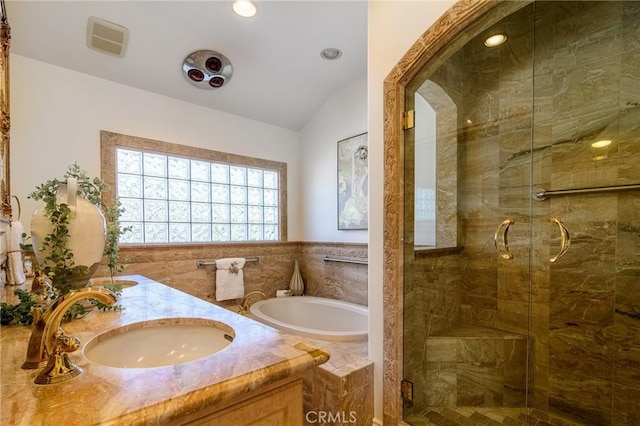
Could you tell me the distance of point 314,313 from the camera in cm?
309

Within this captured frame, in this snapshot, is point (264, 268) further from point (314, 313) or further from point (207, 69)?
point (207, 69)

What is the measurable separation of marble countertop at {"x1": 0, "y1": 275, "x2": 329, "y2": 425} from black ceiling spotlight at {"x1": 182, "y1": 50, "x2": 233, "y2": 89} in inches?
90.0

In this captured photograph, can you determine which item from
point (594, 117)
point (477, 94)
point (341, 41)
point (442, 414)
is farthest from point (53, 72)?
point (594, 117)

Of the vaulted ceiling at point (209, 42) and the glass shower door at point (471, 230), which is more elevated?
the vaulted ceiling at point (209, 42)

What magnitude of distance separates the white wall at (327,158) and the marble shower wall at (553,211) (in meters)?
1.03

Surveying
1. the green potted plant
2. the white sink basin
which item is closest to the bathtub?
the white sink basin

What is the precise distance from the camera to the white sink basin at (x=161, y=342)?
3.23 ft

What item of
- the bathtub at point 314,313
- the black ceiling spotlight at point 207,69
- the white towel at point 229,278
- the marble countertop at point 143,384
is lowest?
the bathtub at point 314,313

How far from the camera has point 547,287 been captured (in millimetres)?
1997

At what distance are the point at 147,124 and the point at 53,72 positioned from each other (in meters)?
0.69

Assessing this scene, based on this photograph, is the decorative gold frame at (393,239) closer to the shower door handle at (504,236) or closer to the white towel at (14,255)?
the shower door handle at (504,236)

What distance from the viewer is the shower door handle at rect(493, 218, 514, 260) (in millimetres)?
2043

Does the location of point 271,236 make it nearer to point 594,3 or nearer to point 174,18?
point 174,18

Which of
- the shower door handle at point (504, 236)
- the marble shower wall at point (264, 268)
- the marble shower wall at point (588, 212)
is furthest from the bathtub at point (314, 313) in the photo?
the marble shower wall at point (588, 212)
